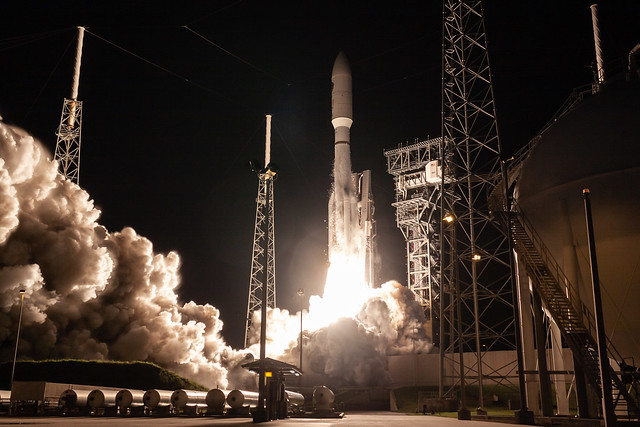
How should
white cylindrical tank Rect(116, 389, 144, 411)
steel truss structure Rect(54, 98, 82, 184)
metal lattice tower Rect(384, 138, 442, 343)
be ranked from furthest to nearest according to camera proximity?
metal lattice tower Rect(384, 138, 442, 343) → steel truss structure Rect(54, 98, 82, 184) → white cylindrical tank Rect(116, 389, 144, 411)

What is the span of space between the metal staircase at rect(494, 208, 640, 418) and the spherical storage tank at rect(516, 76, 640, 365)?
1.38 feet

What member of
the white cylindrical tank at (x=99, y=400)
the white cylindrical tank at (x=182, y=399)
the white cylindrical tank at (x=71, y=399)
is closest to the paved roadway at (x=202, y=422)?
the white cylindrical tank at (x=71, y=399)

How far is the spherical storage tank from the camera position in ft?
75.6

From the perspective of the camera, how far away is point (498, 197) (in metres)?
31.4

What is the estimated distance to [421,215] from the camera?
234 ft

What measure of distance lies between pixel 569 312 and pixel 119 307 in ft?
127

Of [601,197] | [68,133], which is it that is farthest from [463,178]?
[68,133]

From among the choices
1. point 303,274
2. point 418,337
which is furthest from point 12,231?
point 303,274

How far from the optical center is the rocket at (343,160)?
6197cm

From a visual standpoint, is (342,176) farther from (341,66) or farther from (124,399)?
(124,399)

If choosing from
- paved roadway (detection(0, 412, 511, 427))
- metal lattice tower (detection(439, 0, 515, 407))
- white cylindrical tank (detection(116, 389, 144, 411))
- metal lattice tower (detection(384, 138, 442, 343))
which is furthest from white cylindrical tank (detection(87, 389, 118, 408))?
metal lattice tower (detection(384, 138, 442, 343))

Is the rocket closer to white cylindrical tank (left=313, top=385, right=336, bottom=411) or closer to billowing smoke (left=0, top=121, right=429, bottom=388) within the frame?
billowing smoke (left=0, top=121, right=429, bottom=388)

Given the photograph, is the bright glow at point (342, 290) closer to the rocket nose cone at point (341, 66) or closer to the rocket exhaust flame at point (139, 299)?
the rocket exhaust flame at point (139, 299)

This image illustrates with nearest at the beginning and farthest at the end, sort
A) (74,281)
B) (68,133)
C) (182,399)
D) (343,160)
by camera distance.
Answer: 1. (182,399)
2. (74,281)
3. (68,133)
4. (343,160)
